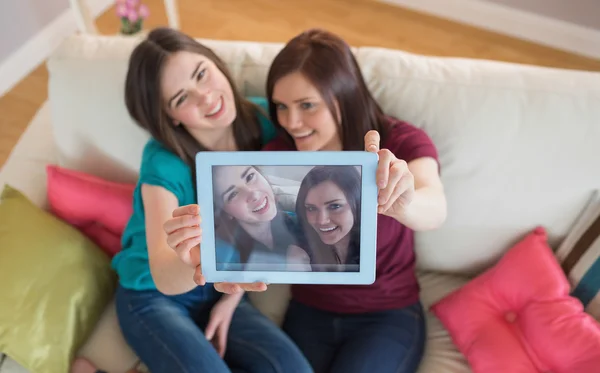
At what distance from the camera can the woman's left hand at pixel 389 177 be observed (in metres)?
0.84

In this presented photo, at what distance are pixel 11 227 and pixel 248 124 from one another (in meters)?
0.61

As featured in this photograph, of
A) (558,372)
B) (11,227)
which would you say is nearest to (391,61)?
(558,372)

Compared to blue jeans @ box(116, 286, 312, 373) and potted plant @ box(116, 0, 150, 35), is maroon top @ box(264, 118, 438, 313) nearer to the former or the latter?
blue jeans @ box(116, 286, 312, 373)

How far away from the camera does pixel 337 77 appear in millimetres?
1141

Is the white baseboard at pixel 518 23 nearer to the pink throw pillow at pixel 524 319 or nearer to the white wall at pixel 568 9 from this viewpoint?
the white wall at pixel 568 9

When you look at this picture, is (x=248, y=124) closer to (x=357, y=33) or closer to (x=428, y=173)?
(x=428, y=173)

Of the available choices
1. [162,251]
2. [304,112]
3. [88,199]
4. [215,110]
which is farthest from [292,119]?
[88,199]

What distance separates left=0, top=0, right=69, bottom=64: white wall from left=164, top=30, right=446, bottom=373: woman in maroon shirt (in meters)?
1.78

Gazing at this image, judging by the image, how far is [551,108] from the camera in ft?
3.96

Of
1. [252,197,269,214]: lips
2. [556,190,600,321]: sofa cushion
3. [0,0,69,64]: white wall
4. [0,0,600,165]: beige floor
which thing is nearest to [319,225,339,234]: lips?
[252,197,269,214]: lips

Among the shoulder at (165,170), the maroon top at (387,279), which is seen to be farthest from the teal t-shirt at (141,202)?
the maroon top at (387,279)

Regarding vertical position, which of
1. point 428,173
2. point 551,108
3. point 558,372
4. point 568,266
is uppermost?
point 551,108

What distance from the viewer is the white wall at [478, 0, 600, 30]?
8.01 ft

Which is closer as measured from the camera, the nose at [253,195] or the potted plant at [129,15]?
the nose at [253,195]
